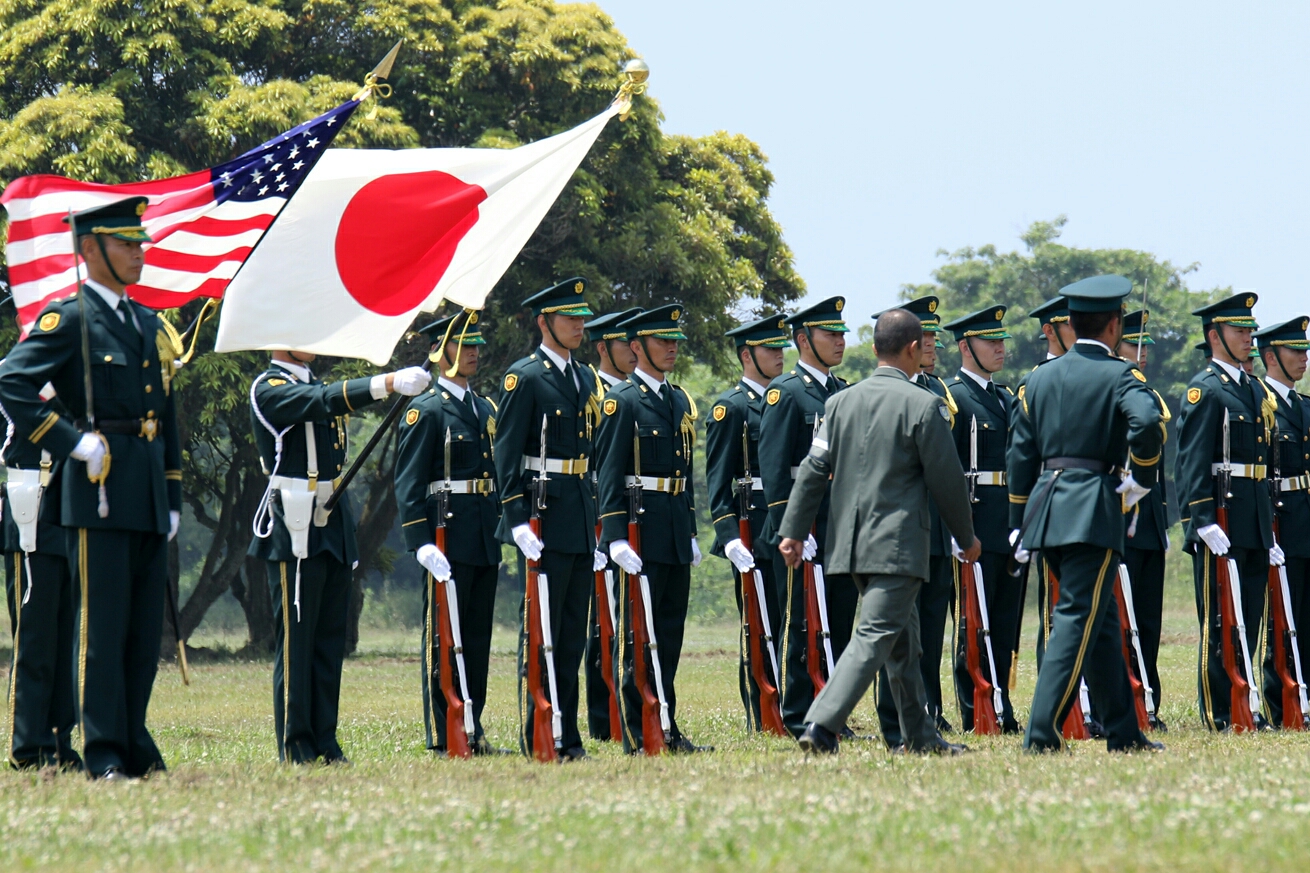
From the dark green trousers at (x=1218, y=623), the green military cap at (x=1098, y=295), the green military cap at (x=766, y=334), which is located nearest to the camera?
the green military cap at (x=1098, y=295)

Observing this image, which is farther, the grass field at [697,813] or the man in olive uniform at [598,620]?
the man in olive uniform at [598,620]

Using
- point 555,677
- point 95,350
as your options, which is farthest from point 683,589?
point 95,350

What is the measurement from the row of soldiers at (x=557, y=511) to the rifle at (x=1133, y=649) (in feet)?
0.26

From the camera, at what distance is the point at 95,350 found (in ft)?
23.7

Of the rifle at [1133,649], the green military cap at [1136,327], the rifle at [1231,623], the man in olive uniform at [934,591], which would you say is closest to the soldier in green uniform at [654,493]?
the man in olive uniform at [934,591]

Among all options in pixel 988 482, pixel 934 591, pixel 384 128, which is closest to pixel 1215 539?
pixel 988 482

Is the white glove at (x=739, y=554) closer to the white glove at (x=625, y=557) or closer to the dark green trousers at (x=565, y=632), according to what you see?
the white glove at (x=625, y=557)

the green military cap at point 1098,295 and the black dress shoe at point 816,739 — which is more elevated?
the green military cap at point 1098,295

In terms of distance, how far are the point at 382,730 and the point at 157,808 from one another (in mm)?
5209

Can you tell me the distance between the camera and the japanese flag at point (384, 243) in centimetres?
797

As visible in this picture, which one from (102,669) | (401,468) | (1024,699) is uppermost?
(401,468)

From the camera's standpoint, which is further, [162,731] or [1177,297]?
[1177,297]

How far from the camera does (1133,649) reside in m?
10.0

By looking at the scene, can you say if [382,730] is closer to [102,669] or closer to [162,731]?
[162,731]
